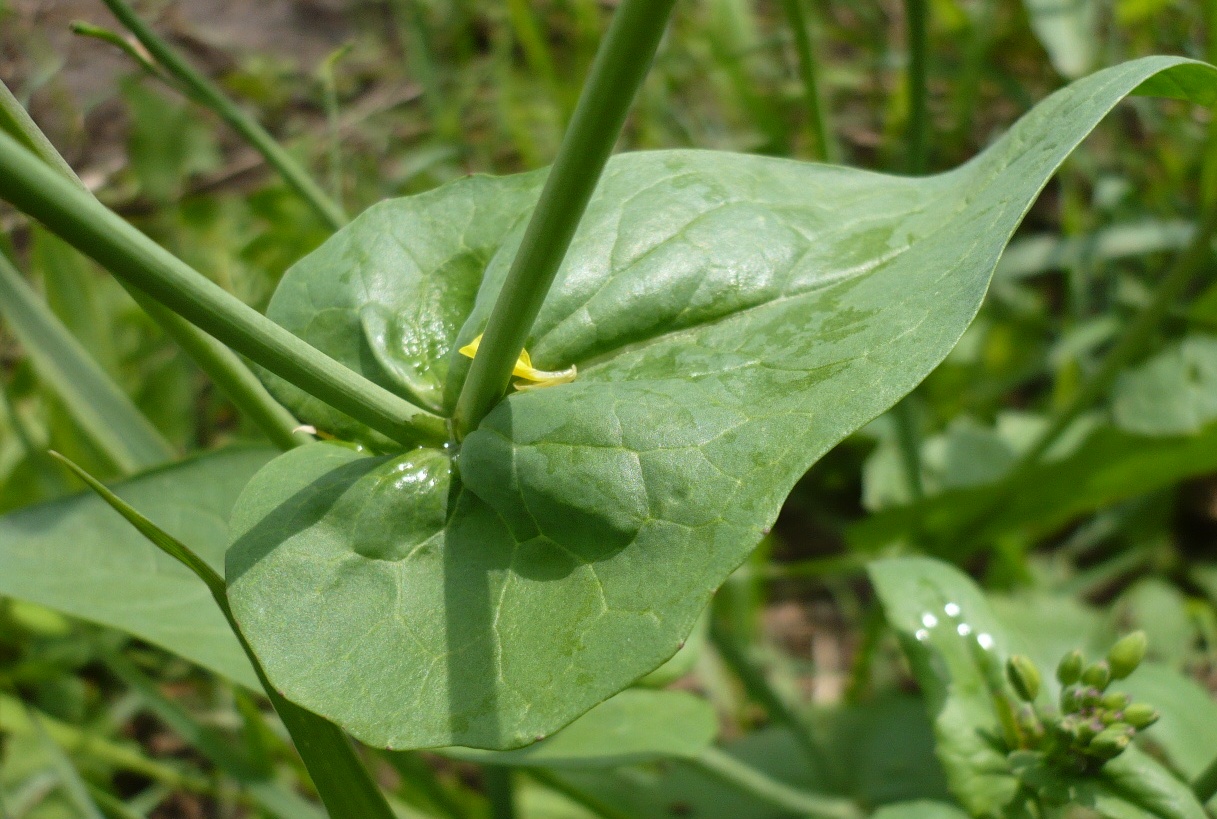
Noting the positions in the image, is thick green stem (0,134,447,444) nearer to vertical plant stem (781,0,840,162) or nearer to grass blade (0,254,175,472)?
grass blade (0,254,175,472)

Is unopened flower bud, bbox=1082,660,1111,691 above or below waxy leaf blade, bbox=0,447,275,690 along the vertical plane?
below

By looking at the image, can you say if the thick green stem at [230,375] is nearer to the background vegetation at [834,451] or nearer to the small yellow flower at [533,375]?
the small yellow flower at [533,375]

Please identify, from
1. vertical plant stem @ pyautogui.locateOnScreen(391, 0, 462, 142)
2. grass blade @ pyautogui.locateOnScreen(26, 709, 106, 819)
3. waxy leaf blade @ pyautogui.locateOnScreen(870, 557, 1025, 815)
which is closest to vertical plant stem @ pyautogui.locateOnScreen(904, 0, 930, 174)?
waxy leaf blade @ pyautogui.locateOnScreen(870, 557, 1025, 815)

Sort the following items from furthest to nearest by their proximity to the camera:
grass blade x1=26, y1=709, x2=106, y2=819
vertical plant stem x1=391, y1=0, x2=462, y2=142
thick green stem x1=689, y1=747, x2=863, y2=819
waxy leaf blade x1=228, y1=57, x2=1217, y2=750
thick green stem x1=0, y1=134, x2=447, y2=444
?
vertical plant stem x1=391, y1=0, x2=462, y2=142 < thick green stem x1=689, y1=747, x2=863, y2=819 < grass blade x1=26, y1=709, x2=106, y2=819 < waxy leaf blade x1=228, y1=57, x2=1217, y2=750 < thick green stem x1=0, y1=134, x2=447, y2=444

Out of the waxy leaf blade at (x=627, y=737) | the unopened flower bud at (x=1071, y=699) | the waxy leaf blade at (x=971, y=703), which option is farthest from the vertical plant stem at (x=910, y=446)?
the unopened flower bud at (x=1071, y=699)

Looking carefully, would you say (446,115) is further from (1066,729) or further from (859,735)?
(1066,729)

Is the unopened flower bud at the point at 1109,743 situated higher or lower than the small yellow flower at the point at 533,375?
lower

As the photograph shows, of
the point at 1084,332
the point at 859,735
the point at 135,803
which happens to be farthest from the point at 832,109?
the point at 135,803
